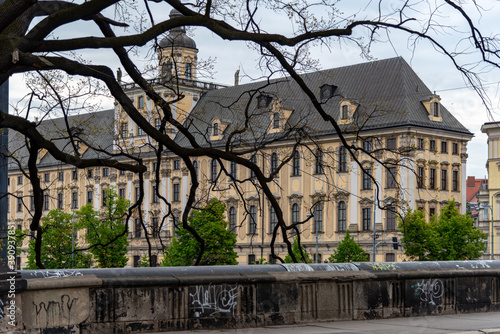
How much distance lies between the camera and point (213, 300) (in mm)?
13188

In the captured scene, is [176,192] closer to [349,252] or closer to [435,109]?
[435,109]

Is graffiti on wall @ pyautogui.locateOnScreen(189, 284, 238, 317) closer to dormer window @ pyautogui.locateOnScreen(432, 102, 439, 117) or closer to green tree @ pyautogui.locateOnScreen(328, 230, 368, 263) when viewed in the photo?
green tree @ pyautogui.locateOnScreen(328, 230, 368, 263)

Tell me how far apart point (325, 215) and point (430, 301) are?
7293cm

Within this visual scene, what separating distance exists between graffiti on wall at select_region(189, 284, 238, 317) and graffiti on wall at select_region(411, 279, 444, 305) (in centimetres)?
379

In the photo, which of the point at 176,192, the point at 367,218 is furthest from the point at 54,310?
the point at 176,192

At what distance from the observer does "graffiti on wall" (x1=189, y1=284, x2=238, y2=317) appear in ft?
42.8

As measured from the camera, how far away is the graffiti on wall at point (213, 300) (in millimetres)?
13047

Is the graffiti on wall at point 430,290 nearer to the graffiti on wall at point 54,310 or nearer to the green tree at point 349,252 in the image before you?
the graffiti on wall at point 54,310

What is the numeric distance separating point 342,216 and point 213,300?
246 feet

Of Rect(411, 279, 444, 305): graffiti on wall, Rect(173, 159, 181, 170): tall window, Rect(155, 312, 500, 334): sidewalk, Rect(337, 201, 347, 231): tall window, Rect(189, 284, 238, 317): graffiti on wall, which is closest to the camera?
Rect(155, 312, 500, 334): sidewalk

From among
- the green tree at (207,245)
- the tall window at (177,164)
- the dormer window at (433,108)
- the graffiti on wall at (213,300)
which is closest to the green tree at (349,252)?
the green tree at (207,245)

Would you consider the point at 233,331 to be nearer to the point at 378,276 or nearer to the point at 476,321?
the point at 378,276

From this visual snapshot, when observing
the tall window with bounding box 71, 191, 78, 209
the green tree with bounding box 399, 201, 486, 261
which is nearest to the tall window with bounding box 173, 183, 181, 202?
the tall window with bounding box 71, 191, 78, 209

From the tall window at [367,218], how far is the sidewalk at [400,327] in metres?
69.3
